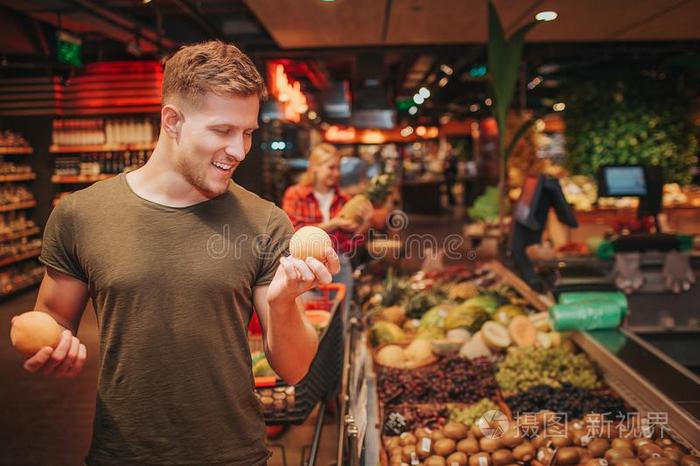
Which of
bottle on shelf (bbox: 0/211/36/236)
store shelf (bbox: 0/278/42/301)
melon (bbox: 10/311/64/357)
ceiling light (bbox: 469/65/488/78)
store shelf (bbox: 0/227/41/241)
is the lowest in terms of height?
store shelf (bbox: 0/278/42/301)

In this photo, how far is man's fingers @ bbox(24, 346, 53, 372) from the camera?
1356mm

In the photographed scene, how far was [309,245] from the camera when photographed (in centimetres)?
147

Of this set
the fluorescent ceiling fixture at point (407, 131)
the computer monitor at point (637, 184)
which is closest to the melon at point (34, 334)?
the computer monitor at point (637, 184)

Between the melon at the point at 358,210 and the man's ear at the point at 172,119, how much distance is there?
9.07 feet

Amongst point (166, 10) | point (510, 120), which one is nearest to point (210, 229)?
point (166, 10)

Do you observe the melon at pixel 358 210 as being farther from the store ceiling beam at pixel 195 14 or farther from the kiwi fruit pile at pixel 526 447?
the store ceiling beam at pixel 195 14

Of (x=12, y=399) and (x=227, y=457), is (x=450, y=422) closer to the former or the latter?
(x=227, y=457)

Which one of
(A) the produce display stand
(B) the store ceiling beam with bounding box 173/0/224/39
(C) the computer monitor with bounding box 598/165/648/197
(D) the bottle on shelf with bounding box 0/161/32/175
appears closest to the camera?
(A) the produce display stand

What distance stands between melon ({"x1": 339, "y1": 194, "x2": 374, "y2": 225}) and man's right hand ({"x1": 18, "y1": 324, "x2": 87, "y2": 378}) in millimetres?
2887

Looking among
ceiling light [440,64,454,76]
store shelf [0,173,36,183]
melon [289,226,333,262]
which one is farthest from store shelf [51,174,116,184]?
melon [289,226,333,262]

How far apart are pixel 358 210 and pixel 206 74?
2.84 metres

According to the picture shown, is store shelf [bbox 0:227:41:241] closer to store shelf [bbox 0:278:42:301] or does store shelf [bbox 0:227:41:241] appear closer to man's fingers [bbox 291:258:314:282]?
store shelf [bbox 0:278:42:301]

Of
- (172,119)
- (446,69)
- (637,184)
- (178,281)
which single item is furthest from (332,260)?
(446,69)

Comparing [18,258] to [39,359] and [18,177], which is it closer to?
[18,177]
